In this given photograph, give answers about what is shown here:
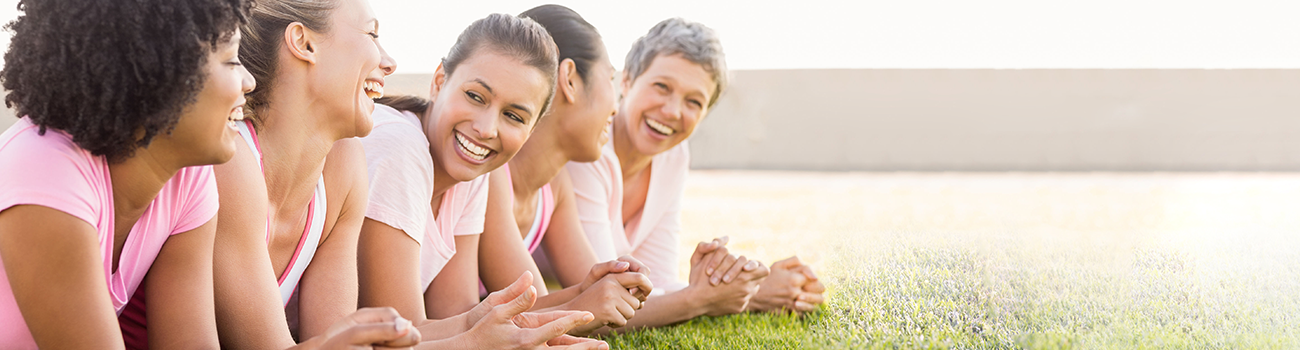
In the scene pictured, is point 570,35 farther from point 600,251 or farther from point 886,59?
point 886,59

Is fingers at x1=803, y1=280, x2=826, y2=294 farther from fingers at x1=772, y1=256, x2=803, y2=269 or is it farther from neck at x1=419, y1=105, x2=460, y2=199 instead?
neck at x1=419, y1=105, x2=460, y2=199

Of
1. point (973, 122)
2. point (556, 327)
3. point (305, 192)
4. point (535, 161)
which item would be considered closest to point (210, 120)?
point (305, 192)

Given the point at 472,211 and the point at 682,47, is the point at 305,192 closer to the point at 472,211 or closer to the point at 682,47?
the point at 472,211

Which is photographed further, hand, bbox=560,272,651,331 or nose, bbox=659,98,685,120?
nose, bbox=659,98,685,120

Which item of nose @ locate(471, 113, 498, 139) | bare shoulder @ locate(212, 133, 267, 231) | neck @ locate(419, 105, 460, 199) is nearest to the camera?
bare shoulder @ locate(212, 133, 267, 231)

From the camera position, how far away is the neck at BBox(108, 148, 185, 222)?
55.9 inches

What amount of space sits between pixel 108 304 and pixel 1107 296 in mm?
2288

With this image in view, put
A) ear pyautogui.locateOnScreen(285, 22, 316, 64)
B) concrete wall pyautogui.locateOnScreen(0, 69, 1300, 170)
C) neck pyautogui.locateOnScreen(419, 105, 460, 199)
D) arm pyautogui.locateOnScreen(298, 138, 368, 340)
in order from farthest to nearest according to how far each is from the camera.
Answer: concrete wall pyautogui.locateOnScreen(0, 69, 1300, 170), neck pyautogui.locateOnScreen(419, 105, 460, 199), arm pyautogui.locateOnScreen(298, 138, 368, 340), ear pyautogui.locateOnScreen(285, 22, 316, 64)

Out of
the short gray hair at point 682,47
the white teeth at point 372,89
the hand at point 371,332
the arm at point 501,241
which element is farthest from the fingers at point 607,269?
the short gray hair at point 682,47

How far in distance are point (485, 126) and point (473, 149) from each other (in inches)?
3.5

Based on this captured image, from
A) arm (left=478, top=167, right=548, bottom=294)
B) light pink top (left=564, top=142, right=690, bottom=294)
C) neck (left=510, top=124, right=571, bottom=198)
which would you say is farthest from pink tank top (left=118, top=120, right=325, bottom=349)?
light pink top (left=564, top=142, right=690, bottom=294)

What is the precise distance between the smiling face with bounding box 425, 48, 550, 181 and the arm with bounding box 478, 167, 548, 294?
0.28 m

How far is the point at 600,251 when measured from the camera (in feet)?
11.0

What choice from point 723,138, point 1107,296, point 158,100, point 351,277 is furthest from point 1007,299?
point 723,138
